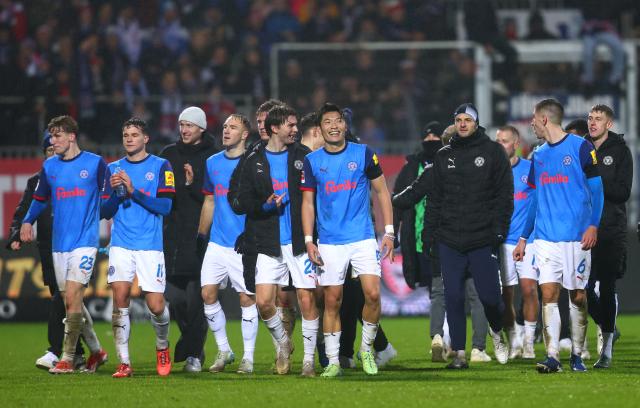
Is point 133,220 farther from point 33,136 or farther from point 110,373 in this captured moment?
point 33,136

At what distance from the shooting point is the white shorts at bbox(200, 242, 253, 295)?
12352 mm

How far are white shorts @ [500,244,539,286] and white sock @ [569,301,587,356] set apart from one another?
6.90ft

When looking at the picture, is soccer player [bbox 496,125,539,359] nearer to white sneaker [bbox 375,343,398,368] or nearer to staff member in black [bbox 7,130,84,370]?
white sneaker [bbox 375,343,398,368]

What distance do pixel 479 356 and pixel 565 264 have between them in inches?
83.9

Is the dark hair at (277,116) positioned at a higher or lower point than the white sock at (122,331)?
higher

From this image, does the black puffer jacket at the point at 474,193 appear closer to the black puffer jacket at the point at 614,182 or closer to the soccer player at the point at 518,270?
the black puffer jacket at the point at 614,182

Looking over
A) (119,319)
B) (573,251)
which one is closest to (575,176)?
(573,251)

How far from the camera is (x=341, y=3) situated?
27.6m

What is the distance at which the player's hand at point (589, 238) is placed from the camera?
11211mm

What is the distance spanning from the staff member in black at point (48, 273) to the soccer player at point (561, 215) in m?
4.78

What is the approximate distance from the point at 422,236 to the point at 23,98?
42.2ft

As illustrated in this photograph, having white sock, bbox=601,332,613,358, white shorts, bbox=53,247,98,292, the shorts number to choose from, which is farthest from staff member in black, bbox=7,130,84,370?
white sock, bbox=601,332,613,358

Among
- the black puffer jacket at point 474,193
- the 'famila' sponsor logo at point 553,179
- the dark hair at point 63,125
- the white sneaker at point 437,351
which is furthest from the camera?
the white sneaker at point 437,351

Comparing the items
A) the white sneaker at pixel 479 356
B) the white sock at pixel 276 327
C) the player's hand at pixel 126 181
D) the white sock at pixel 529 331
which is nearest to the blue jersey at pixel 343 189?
the white sock at pixel 276 327
